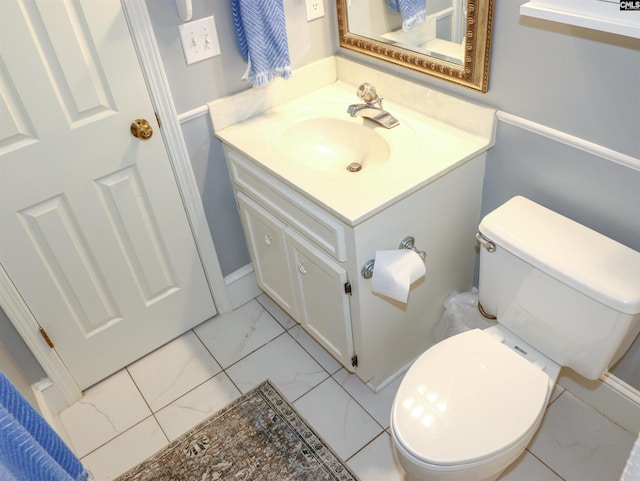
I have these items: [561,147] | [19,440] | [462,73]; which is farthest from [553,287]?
[19,440]

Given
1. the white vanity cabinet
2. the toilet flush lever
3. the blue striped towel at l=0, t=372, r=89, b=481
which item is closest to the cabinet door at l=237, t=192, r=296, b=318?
the white vanity cabinet

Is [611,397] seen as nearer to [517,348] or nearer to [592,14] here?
[517,348]

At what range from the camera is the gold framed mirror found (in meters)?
1.45

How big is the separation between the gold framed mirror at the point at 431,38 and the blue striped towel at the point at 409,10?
0.05 feet

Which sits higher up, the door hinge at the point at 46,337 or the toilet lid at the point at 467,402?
the toilet lid at the point at 467,402

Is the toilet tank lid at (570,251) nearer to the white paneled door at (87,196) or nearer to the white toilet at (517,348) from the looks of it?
the white toilet at (517,348)

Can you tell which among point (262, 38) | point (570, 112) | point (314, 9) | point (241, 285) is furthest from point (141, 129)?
point (570, 112)

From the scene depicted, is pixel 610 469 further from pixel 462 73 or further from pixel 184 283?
pixel 184 283

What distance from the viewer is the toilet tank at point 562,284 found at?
126 centimetres

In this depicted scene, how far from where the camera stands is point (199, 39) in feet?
5.44

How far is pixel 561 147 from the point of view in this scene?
56.7 inches

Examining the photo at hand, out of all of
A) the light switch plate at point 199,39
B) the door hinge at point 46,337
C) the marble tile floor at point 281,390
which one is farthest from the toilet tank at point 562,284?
the door hinge at point 46,337

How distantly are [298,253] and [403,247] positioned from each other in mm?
353

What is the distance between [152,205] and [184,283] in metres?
0.37
